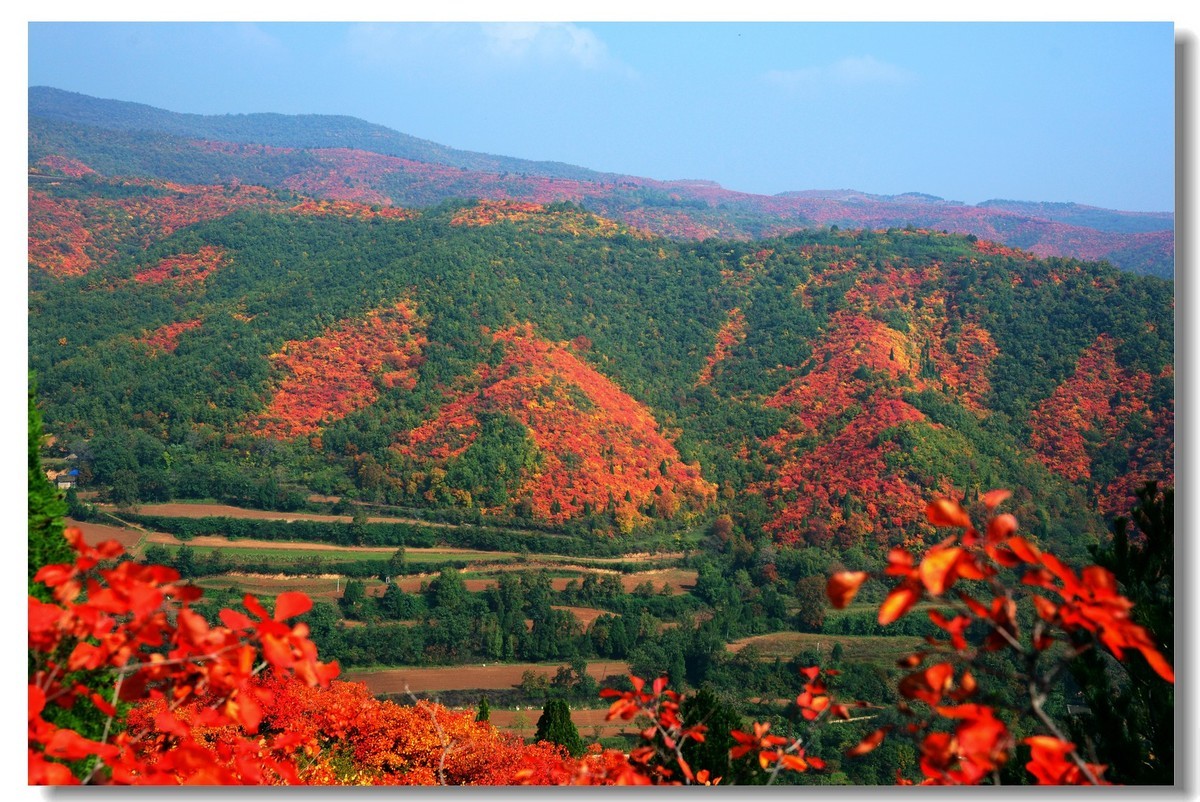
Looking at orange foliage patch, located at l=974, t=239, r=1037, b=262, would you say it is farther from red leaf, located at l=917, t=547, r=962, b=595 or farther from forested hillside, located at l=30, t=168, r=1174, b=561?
red leaf, located at l=917, t=547, r=962, b=595

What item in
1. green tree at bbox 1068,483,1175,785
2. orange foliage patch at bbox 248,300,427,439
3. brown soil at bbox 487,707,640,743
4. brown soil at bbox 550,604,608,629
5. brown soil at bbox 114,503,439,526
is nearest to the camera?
green tree at bbox 1068,483,1175,785

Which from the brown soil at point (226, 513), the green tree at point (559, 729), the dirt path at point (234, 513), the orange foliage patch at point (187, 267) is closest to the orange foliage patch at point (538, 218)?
the orange foliage patch at point (187, 267)

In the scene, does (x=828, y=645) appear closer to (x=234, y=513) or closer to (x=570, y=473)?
(x=570, y=473)

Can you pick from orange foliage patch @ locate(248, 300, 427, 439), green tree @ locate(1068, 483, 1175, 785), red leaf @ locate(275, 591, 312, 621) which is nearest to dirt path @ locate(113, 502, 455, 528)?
orange foliage patch @ locate(248, 300, 427, 439)

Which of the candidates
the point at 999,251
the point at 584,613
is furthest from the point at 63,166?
the point at 999,251

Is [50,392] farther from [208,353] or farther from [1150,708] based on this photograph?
[1150,708]

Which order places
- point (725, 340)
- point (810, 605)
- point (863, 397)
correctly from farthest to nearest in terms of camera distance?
point (725, 340) → point (863, 397) → point (810, 605)
